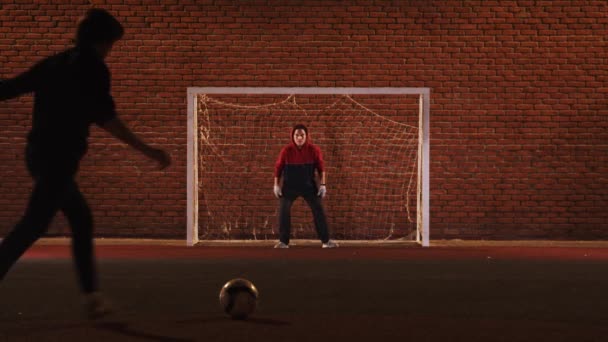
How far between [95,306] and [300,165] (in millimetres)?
6322

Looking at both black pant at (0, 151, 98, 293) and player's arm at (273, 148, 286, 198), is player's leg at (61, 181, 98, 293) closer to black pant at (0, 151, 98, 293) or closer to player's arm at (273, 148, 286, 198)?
black pant at (0, 151, 98, 293)

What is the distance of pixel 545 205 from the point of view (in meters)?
13.3

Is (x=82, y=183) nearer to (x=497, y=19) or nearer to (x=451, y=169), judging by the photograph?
(x=451, y=169)

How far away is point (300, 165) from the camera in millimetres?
12133

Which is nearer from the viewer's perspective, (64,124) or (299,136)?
(64,124)

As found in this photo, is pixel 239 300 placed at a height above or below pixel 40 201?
below

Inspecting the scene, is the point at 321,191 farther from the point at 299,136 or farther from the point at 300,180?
the point at 299,136

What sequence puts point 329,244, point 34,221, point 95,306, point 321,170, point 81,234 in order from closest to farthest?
point 34,221 < point 81,234 < point 95,306 < point 321,170 < point 329,244

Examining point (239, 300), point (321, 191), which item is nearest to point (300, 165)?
point (321, 191)

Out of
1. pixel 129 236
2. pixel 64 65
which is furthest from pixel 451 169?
pixel 64 65

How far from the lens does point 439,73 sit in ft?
43.5

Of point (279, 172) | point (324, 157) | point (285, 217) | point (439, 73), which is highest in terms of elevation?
point (439, 73)

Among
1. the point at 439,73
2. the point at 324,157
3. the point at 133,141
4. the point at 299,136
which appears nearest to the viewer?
the point at 133,141

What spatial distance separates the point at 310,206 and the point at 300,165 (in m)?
0.59
